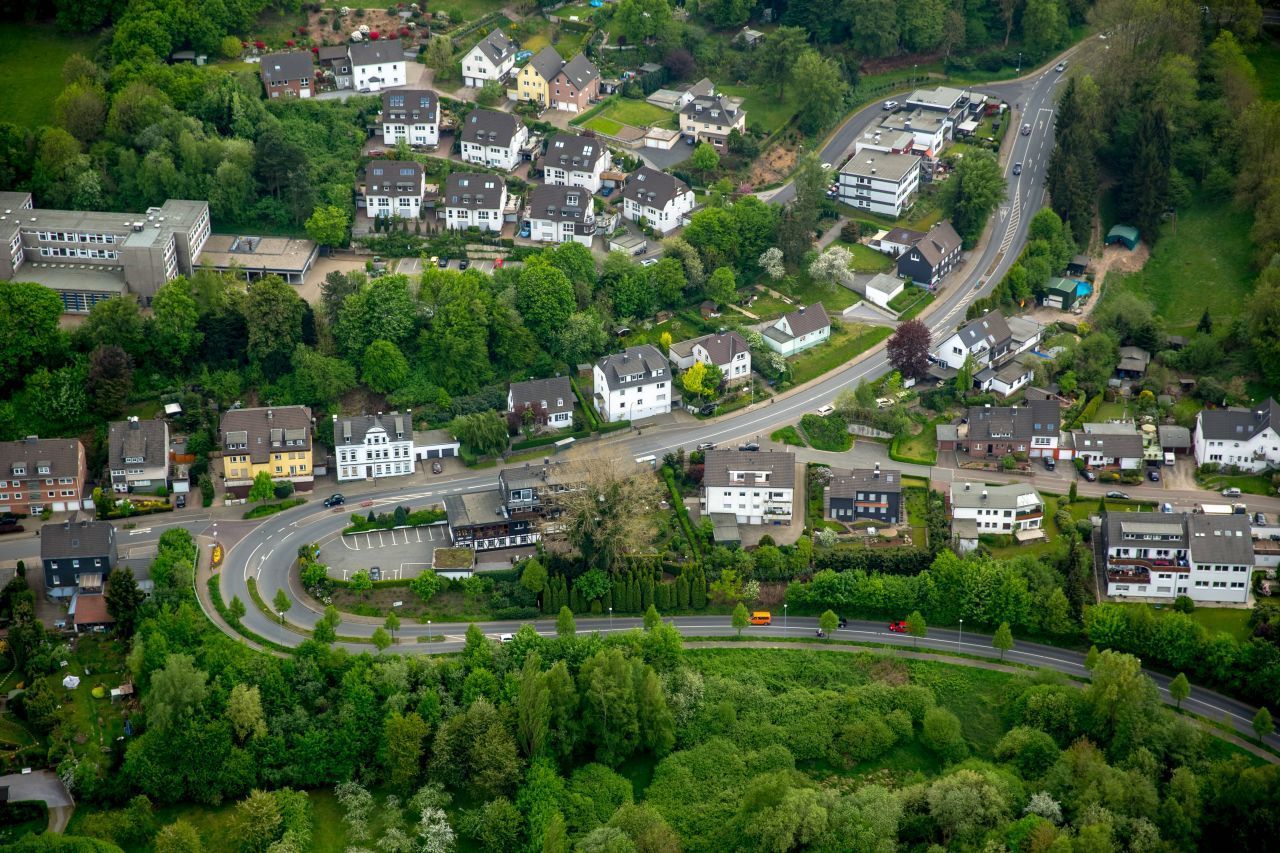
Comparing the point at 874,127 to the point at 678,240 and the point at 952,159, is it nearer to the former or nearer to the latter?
the point at 952,159

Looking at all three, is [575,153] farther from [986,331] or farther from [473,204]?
[986,331]

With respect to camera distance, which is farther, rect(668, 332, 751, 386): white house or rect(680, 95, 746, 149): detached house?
rect(680, 95, 746, 149): detached house

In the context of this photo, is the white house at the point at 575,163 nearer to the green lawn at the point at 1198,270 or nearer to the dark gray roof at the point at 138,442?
the dark gray roof at the point at 138,442

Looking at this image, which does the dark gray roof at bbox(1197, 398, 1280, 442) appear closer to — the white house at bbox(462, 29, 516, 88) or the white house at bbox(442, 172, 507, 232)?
the white house at bbox(442, 172, 507, 232)

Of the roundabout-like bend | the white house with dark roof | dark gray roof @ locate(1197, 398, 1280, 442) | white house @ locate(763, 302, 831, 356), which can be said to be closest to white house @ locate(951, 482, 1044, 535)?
the roundabout-like bend

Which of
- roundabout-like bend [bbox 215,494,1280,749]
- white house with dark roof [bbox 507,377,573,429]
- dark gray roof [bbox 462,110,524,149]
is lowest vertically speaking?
roundabout-like bend [bbox 215,494,1280,749]

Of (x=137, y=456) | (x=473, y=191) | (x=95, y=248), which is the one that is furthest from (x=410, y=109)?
(x=137, y=456)
